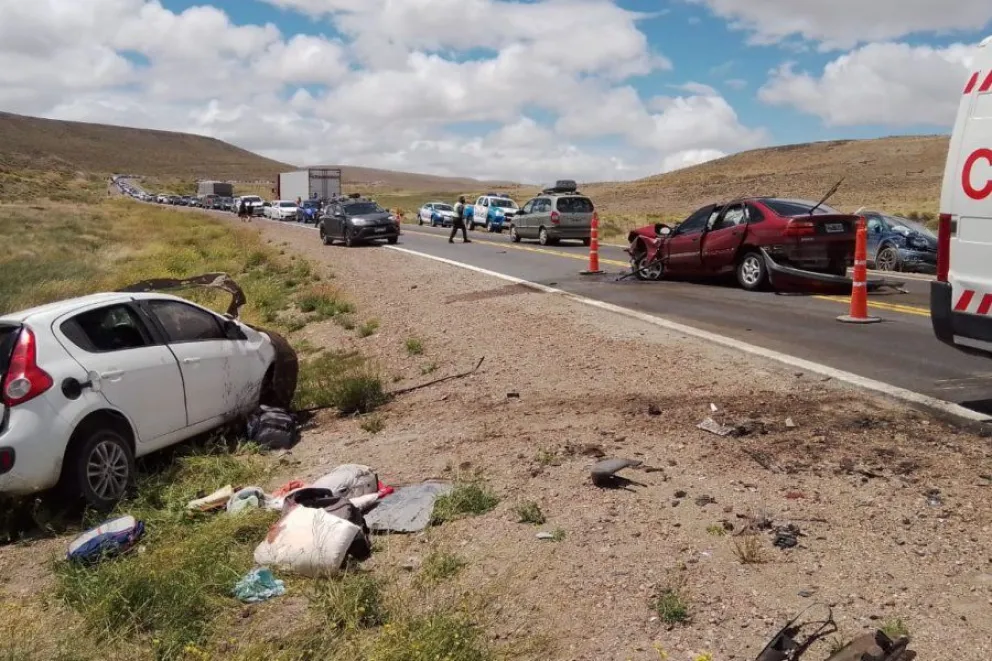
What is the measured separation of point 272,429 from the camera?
786 cm

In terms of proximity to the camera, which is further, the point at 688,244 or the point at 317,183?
the point at 317,183

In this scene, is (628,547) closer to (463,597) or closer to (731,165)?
(463,597)

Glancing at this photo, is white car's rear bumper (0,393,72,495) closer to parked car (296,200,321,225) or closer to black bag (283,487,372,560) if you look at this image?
black bag (283,487,372,560)

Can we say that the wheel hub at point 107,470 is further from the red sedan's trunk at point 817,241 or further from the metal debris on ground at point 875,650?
the red sedan's trunk at point 817,241

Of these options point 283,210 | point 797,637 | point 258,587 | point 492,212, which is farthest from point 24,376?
point 283,210

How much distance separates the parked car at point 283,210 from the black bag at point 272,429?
181 feet

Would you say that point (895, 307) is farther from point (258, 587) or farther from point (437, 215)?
point (437, 215)

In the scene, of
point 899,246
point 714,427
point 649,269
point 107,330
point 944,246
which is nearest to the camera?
point 944,246

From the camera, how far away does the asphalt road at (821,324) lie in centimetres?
778

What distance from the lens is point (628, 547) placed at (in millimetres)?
4492

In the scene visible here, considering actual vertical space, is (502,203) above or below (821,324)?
above

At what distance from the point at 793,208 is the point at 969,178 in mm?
8079

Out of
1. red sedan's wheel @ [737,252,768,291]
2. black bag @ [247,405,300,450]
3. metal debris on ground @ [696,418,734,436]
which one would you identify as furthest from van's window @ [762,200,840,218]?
black bag @ [247,405,300,450]

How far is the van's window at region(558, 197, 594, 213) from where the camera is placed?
92.0 ft
